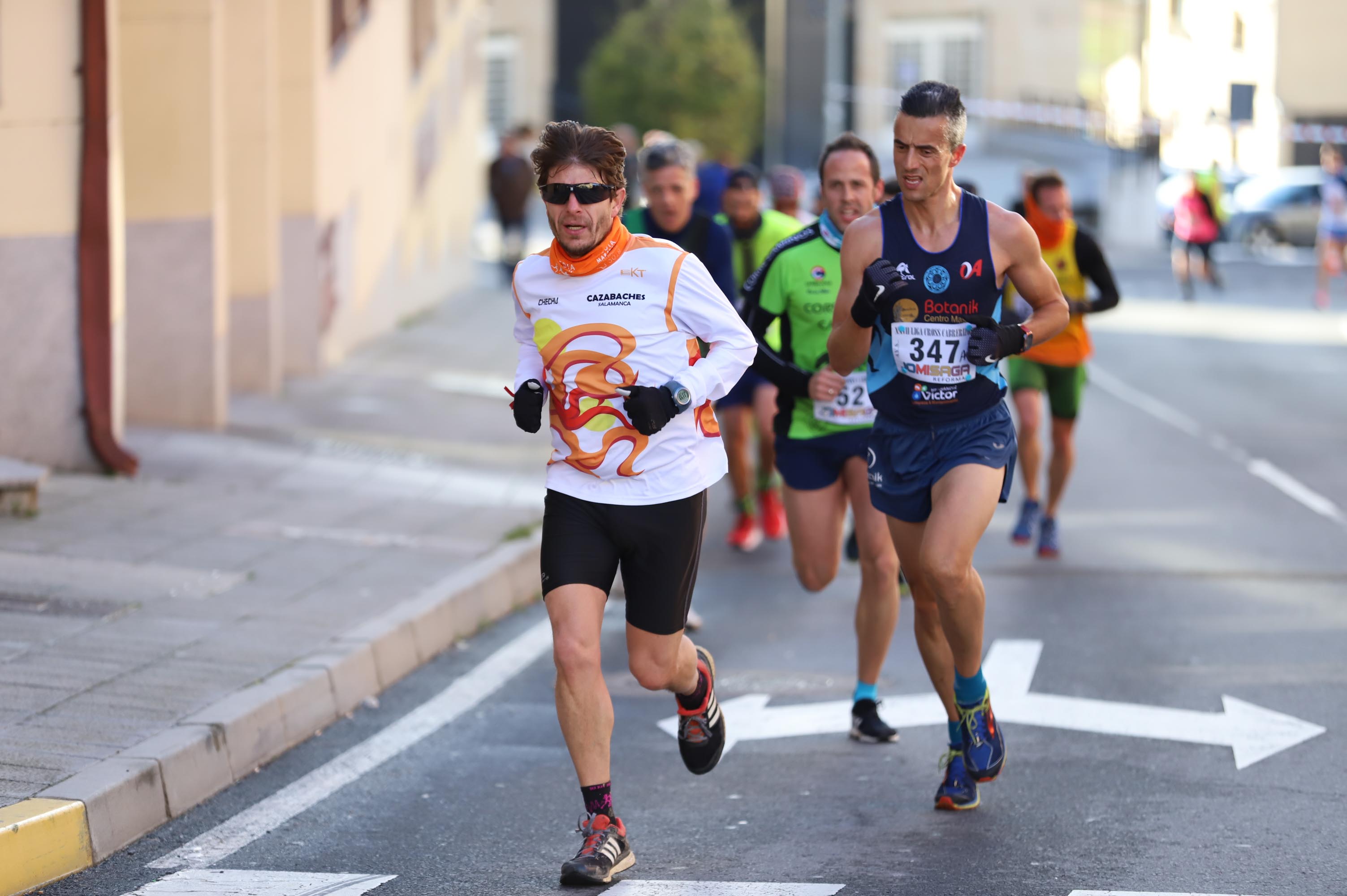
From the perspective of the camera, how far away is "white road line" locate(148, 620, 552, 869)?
5.22 metres

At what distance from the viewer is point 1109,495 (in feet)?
40.0

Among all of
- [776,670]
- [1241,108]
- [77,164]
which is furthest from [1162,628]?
[1241,108]

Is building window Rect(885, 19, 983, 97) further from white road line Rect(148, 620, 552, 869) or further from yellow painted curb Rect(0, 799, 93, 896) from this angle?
yellow painted curb Rect(0, 799, 93, 896)

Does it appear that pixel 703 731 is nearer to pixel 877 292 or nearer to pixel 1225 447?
pixel 877 292

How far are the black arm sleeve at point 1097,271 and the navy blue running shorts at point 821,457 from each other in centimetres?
305

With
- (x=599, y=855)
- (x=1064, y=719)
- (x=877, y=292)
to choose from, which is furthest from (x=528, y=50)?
(x=599, y=855)

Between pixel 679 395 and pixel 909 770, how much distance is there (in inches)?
68.1

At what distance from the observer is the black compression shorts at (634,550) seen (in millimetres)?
5023

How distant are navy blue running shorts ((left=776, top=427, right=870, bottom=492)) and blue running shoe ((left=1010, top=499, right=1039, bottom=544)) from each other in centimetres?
380

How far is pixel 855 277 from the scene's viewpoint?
552 centimetres

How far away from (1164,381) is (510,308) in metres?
8.96

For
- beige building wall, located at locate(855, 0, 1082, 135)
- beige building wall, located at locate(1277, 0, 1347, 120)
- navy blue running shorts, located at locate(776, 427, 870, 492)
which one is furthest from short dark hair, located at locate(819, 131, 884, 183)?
beige building wall, located at locate(1277, 0, 1347, 120)

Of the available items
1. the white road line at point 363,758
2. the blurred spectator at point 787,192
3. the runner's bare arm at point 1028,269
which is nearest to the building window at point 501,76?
the blurred spectator at point 787,192

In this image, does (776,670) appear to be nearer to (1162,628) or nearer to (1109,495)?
(1162,628)
